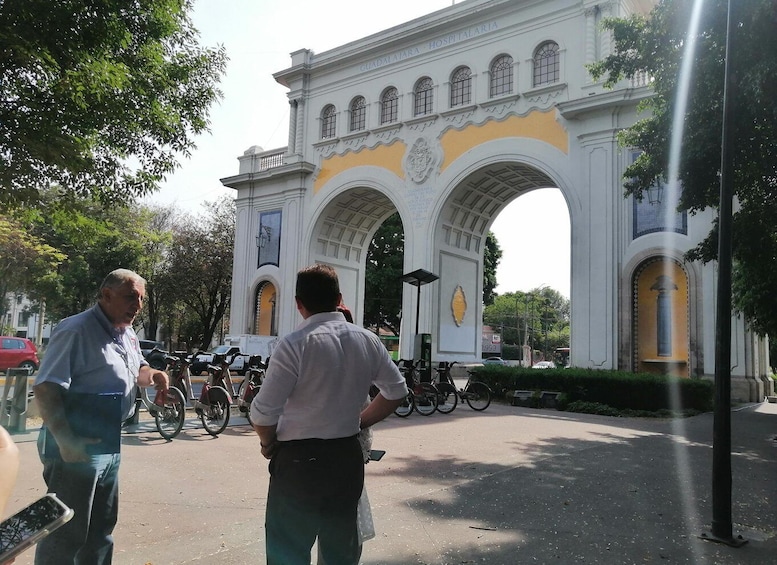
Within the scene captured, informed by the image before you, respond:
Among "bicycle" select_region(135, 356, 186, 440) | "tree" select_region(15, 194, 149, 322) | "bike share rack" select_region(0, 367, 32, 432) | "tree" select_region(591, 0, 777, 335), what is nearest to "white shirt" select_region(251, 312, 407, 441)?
"bicycle" select_region(135, 356, 186, 440)

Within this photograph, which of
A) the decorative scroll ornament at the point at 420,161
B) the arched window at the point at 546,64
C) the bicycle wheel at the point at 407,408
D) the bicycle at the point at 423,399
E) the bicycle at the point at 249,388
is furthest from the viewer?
the decorative scroll ornament at the point at 420,161

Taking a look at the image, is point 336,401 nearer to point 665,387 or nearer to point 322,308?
point 322,308

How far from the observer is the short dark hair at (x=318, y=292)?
9.67 feet

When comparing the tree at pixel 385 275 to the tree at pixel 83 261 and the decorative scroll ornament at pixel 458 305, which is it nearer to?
the decorative scroll ornament at pixel 458 305

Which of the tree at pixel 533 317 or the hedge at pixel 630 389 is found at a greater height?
the tree at pixel 533 317

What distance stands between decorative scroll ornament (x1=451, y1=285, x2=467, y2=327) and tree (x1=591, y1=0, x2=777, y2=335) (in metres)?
13.9

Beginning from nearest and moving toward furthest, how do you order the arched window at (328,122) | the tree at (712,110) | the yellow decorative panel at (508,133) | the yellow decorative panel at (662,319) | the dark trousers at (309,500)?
the dark trousers at (309,500), the tree at (712,110), the yellow decorative panel at (662,319), the yellow decorative panel at (508,133), the arched window at (328,122)

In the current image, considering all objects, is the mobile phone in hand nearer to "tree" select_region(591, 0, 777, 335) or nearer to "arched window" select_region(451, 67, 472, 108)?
"tree" select_region(591, 0, 777, 335)

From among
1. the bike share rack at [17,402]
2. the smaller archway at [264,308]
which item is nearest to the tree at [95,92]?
the bike share rack at [17,402]

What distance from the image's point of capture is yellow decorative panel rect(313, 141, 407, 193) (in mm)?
26872

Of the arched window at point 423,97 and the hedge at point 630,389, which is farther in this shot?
the arched window at point 423,97

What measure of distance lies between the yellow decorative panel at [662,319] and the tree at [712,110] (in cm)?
626

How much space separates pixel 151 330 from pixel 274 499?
1626 inches

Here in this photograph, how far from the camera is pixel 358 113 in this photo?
2881cm
